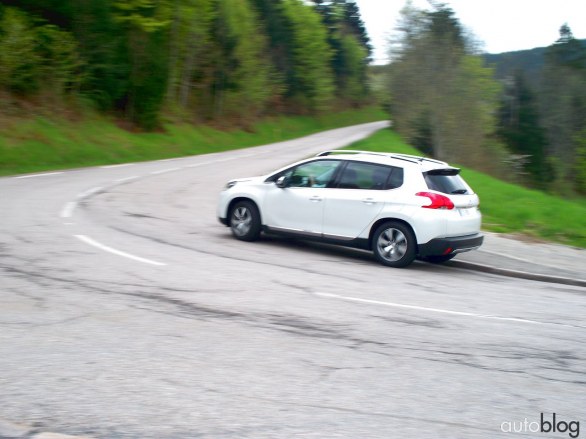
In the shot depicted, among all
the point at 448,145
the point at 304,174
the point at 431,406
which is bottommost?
the point at 431,406

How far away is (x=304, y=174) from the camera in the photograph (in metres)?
12.3

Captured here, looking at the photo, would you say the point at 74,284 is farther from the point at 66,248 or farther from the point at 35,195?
the point at 35,195

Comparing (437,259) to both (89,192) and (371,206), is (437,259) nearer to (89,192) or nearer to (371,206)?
(371,206)

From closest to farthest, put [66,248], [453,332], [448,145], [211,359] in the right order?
[211,359], [453,332], [66,248], [448,145]

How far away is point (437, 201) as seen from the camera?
11.1 meters

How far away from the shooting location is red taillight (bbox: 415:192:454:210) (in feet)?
36.3

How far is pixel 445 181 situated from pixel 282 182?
2.73 meters

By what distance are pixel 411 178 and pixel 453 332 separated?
432cm

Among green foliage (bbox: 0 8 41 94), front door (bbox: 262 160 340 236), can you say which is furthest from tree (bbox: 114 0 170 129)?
front door (bbox: 262 160 340 236)

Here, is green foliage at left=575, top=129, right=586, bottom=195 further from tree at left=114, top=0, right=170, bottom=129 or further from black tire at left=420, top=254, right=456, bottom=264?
black tire at left=420, top=254, right=456, bottom=264

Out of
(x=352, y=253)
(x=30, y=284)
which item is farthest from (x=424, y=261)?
(x=30, y=284)

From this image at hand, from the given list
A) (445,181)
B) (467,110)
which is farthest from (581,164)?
(445,181)

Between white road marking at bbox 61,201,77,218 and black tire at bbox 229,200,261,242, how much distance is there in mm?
3772

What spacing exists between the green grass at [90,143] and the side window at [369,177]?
52.9ft
